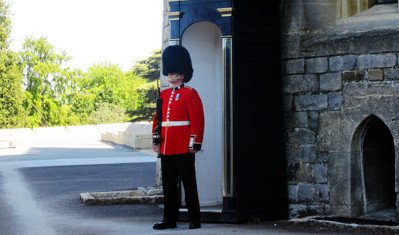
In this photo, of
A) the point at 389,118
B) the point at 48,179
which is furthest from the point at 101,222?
the point at 48,179

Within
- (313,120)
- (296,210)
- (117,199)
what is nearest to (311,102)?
(313,120)

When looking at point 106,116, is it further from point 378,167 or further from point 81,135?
point 378,167

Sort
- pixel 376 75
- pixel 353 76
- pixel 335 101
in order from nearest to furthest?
pixel 376 75
pixel 353 76
pixel 335 101

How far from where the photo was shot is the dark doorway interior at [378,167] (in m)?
7.63

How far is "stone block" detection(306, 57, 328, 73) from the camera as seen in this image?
768cm

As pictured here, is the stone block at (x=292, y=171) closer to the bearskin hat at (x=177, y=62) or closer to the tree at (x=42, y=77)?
the bearskin hat at (x=177, y=62)

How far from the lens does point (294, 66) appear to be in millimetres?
7809

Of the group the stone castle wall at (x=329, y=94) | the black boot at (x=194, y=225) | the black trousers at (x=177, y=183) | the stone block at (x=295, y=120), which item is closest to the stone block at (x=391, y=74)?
the stone castle wall at (x=329, y=94)

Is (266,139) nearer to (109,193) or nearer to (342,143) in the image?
(342,143)

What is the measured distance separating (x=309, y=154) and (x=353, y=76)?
39.5 inches

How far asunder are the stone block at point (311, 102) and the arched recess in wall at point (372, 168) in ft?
1.66

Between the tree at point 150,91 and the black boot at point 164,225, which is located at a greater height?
the tree at point 150,91

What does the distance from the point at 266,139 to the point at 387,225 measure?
1.56 m

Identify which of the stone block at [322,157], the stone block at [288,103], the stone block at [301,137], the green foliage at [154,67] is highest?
the green foliage at [154,67]
